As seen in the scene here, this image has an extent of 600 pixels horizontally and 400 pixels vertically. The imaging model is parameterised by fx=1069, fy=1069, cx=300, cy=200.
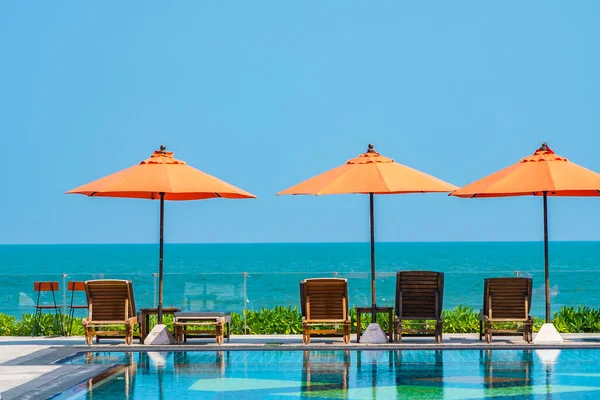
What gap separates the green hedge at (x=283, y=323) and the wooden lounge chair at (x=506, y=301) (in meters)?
2.16

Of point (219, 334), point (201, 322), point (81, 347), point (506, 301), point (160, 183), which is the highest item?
point (160, 183)

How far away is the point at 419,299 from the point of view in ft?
43.8

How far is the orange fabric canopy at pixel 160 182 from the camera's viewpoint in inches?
515

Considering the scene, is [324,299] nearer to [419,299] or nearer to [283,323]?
[419,299]

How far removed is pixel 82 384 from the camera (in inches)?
401

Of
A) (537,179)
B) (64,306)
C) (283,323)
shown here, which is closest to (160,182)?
(64,306)

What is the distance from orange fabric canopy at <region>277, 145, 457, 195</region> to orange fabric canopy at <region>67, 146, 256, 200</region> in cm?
99

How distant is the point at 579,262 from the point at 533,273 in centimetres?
7704

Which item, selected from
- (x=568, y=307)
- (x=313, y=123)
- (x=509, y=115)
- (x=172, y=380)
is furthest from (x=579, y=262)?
(x=172, y=380)

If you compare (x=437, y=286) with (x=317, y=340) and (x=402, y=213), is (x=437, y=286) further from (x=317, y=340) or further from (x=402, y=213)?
(x=402, y=213)

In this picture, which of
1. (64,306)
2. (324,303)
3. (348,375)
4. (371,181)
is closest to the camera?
(348,375)

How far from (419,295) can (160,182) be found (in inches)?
138

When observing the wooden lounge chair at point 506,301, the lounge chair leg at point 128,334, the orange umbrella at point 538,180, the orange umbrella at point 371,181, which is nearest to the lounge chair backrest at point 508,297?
the wooden lounge chair at point 506,301

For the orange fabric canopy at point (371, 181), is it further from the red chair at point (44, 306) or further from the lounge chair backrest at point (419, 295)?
the red chair at point (44, 306)
